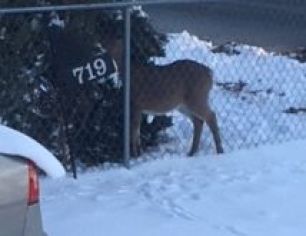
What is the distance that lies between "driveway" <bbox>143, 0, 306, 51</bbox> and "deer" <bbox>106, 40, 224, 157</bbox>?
630 centimetres

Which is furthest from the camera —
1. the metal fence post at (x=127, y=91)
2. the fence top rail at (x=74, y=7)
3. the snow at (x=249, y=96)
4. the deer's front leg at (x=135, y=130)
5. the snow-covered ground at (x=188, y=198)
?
the snow at (x=249, y=96)

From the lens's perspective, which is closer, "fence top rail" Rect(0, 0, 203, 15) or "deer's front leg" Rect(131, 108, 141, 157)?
"fence top rail" Rect(0, 0, 203, 15)

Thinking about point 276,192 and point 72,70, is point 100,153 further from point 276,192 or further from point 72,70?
point 276,192

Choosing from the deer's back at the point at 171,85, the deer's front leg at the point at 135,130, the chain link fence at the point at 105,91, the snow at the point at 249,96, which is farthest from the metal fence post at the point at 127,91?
the snow at the point at 249,96

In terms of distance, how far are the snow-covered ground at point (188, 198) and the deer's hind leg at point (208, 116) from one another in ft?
1.03

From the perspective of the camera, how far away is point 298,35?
17672mm

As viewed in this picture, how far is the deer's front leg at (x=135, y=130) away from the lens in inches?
367

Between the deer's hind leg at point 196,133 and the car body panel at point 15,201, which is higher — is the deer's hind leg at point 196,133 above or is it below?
below

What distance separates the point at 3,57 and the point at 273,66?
5.50m

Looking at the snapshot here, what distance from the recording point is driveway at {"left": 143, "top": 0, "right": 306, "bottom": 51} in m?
16.6

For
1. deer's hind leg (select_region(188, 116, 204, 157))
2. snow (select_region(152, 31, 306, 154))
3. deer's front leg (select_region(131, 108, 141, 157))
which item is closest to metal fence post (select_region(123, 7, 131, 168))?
deer's front leg (select_region(131, 108, 141, 157))

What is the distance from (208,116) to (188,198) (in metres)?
1.82

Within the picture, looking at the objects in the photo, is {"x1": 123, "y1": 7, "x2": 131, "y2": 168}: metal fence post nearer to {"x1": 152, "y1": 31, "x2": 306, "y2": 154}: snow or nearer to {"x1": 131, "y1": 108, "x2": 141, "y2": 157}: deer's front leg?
{"x1": 131, "y1": 108, "x2": 141, "y2": 157}: deer's front leg

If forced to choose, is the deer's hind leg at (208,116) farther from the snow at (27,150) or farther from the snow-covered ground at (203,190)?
the snow at (27,150)
